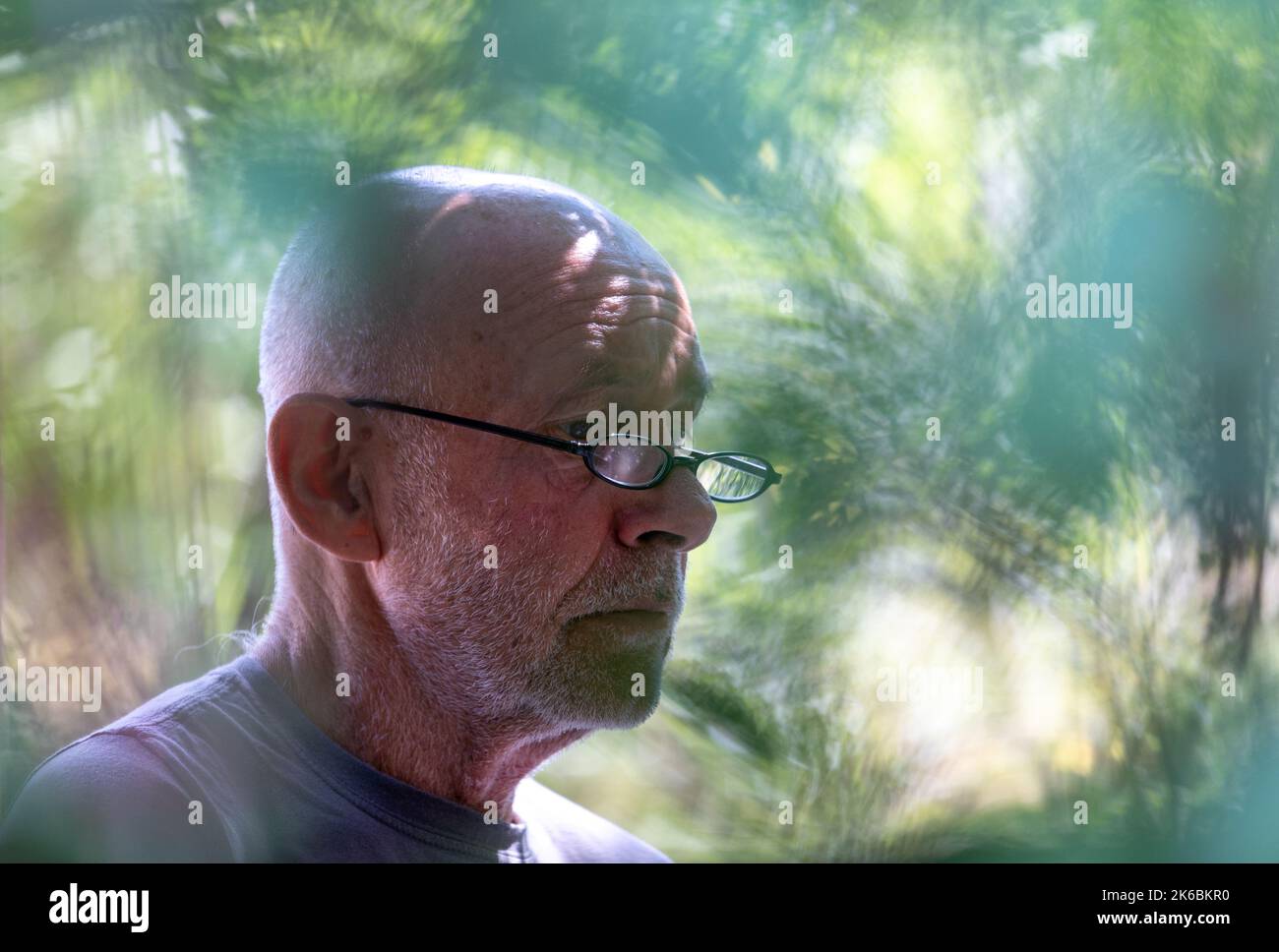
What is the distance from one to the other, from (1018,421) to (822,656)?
35.9 inches

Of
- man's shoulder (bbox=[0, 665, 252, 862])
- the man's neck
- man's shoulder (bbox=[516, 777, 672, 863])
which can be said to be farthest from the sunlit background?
man's shoulder (bbox=[0, 665, 252, 862])

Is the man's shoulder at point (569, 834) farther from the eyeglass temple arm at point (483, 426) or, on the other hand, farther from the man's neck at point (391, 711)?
the eyeglass temple arm at point (483, 426)

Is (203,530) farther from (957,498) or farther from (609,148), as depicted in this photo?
(957,498)

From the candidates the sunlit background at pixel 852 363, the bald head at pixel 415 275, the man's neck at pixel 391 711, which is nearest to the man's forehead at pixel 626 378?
the bald head at pixel 415 275

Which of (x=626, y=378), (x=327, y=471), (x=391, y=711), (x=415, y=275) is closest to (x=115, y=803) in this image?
(x=391, y=711)

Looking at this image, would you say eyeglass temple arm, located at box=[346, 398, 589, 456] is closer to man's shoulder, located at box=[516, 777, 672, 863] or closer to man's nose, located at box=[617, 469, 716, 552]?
man's nose, located at box=[617, 469, 716, 552]

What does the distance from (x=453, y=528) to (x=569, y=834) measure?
2.37 ft

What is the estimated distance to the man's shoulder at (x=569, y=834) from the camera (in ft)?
7.93

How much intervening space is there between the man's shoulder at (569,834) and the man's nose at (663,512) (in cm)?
60

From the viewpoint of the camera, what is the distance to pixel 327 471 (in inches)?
86.7

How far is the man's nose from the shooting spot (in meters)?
2.22

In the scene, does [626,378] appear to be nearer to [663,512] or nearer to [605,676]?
[663,512]

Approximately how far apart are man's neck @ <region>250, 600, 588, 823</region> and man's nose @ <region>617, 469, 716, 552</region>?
0.42 metres

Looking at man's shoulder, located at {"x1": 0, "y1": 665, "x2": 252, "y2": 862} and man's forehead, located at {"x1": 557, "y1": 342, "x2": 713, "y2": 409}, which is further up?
man's forehead, located at {"x1": 557, "y1": 342, "x2": 713, "y2": 409}
